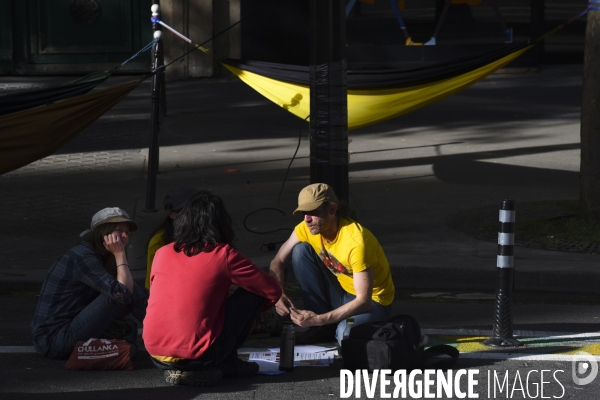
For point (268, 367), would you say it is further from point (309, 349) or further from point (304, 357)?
point (309, 349)

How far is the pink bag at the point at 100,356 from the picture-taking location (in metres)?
5.59

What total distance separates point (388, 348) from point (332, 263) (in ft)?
2.28

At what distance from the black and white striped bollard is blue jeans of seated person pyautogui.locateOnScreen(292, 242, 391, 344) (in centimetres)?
72

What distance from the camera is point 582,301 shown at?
24.6 feet

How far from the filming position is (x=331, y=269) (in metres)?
6.00

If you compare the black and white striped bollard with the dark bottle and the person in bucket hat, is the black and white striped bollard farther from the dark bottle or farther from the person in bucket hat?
the person in bucket hat

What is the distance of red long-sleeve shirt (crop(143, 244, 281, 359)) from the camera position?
16.9 feet

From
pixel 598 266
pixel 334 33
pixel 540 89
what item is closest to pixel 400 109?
pixel 334 33

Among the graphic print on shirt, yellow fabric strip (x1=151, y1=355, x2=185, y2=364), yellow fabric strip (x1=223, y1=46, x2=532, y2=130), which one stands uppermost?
yellow fabric strip (x1=223, y1=46, x2=532, y2=130)

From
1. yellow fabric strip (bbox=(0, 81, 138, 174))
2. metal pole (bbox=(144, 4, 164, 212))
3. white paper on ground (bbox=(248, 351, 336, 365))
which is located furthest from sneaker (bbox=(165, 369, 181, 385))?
metal pole (bbox=(144, 4, 164, 212))

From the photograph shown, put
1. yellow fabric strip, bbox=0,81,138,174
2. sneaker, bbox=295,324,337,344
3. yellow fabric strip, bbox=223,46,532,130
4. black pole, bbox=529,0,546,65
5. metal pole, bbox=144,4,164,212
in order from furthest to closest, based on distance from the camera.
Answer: black pole, bbox=529,0,546,65
metal pole, bbox=144,4,164,212
yellow fabric strip, bbox=223,46,532,130
yellow fabric strip, bbox=0,81,138,174
sneaker, bbox=295,324,337,344

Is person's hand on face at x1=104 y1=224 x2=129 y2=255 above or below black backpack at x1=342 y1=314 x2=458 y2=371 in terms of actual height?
above

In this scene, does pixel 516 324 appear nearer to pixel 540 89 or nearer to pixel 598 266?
pixel 598 266

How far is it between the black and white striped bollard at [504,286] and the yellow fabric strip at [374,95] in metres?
3.55
